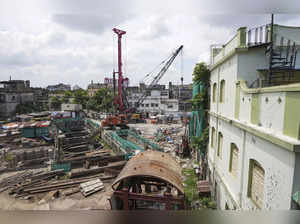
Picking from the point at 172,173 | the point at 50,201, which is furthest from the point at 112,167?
the point at 172,173

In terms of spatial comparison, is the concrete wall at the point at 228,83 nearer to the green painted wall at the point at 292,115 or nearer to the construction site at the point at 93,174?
the green painted wall at the point at 292,115

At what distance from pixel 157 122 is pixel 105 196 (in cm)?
2840

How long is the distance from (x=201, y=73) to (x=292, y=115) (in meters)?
7.49

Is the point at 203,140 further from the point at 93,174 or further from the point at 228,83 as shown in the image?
the point at 93,174

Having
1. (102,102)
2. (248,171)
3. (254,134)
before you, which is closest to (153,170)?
(248,171)

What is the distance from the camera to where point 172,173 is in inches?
223

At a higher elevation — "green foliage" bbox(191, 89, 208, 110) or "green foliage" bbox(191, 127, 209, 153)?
"green foliage" bbox(191, 89, 208, 110)

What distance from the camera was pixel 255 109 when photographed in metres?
4.58

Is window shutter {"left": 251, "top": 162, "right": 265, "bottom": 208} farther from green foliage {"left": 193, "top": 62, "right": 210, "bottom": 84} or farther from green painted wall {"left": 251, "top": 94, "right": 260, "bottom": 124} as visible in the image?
green foliage {"left": 193, "top": 62, "right": 210, "bottom": 84}

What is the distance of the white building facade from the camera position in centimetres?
325

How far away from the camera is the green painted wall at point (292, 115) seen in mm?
3078

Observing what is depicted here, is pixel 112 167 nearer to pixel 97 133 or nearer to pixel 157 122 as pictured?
pixel 97 133

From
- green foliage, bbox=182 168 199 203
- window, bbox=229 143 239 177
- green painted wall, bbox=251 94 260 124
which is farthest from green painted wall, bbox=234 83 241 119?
green foliage, bbox=182 168 199 203

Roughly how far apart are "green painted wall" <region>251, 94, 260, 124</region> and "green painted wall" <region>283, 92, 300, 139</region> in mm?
1098
